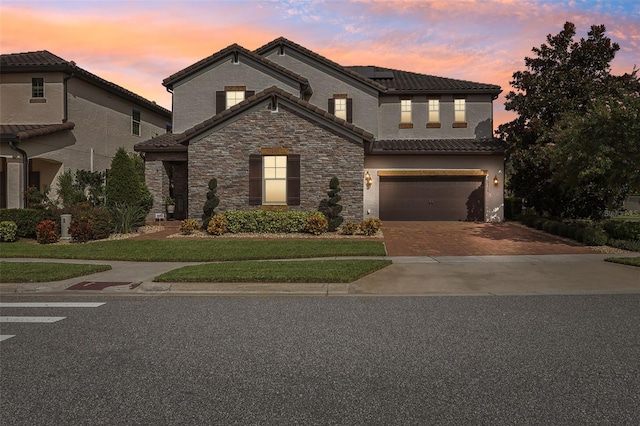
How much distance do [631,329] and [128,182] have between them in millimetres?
19203

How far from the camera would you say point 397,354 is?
17.3 ft

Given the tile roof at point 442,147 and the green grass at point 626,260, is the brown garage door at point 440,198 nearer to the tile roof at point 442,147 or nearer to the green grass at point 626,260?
the tile roof at point 442,147

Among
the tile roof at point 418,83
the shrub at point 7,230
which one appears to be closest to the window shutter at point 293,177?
the tile roof at point 418,83

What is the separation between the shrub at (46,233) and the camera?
53.8ft

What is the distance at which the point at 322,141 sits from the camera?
20375mm

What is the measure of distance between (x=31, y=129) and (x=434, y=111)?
21.4 m

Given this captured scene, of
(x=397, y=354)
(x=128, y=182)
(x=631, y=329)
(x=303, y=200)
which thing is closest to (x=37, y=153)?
(x=128, y=182)

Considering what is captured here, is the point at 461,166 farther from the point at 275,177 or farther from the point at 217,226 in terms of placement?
the point at 217,226

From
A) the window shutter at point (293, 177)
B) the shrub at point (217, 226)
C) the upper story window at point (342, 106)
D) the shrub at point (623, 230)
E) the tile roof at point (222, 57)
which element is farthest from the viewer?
the upper story window at point (342, 106)

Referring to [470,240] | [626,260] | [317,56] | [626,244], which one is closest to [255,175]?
[317,56]

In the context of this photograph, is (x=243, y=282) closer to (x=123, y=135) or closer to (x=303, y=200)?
(x=303, y=200)

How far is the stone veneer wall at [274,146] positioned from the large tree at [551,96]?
9427mm

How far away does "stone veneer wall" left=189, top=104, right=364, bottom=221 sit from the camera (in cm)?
2033

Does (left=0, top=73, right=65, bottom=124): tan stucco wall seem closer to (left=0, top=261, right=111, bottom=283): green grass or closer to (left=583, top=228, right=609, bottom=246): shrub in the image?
(left=0, top=261, right=111, bottom=283): green grass
